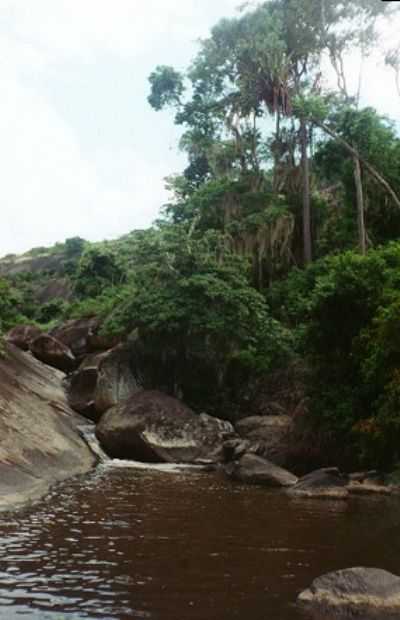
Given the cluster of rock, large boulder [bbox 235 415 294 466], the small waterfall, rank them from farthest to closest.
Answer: large boulder [bbox 235 415 294 466] → the small waterfall → the cluster of rock

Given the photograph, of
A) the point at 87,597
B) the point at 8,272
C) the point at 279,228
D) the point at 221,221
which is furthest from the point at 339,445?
the point at 8,272

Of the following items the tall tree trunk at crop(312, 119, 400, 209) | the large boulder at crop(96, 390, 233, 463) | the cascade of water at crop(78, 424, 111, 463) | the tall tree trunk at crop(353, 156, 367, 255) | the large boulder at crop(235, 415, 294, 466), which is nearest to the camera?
the large boulder at crop(235, 415, 294, 466)

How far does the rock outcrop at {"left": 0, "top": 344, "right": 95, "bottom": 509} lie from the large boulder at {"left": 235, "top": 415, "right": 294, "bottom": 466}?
189 inches

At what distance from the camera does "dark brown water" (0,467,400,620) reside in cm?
595

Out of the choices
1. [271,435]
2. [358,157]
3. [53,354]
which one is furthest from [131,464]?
[358,157]

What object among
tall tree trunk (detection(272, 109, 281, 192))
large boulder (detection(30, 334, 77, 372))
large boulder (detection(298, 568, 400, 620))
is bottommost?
large boulder (detection(298, 568, 400, 620))

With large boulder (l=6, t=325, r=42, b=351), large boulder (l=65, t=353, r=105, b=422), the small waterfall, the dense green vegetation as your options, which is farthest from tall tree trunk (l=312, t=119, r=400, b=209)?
large boulder (l=6, t=325, r=42, b=351)

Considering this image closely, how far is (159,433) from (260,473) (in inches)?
173

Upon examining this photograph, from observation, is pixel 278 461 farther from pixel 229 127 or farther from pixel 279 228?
pixel 229 127

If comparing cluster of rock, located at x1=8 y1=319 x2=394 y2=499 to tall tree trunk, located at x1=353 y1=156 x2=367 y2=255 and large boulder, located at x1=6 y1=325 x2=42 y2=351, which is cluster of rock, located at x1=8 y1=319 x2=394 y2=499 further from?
tall tree trunk, located at x1=353 y1=156 x2=367 y2=255

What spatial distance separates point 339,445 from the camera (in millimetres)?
17031

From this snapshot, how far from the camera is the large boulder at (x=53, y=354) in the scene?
1147 inches

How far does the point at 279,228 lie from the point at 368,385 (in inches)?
541

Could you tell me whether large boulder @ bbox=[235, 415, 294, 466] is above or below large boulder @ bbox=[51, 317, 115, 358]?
below
